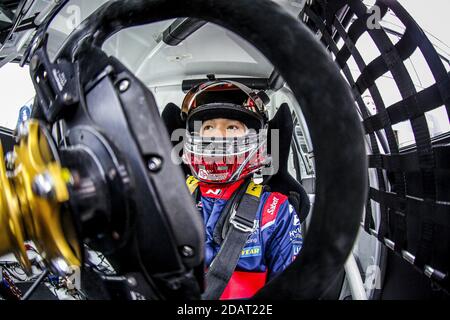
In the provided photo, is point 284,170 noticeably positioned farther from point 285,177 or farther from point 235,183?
point 235,183

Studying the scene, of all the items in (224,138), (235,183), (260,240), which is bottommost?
(260,240)

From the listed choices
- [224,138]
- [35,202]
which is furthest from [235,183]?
[35,202]

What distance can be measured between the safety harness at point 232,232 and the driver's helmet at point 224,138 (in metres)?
0.09

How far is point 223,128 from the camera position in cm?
135

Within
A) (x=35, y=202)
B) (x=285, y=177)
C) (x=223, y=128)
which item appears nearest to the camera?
(x=35, y=202)

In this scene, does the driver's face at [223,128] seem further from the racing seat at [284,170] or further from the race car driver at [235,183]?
the racing seat at [284,170]

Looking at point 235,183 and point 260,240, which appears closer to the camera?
point 260,240

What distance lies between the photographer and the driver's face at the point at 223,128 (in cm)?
133

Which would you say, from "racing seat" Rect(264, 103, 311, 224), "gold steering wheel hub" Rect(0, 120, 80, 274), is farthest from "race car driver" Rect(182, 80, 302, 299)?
"gold steering wheel hub" Rect(0, 120, 80, 274)

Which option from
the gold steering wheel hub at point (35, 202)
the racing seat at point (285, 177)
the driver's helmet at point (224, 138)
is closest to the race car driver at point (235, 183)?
the driver's helmet at point (224, 138)

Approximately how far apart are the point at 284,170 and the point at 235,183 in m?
0.29

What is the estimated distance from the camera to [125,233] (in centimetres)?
32

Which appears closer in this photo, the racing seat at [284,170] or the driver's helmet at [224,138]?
the driver's helmet at [224,138]

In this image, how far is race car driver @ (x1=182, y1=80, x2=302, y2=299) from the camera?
1183 mm
